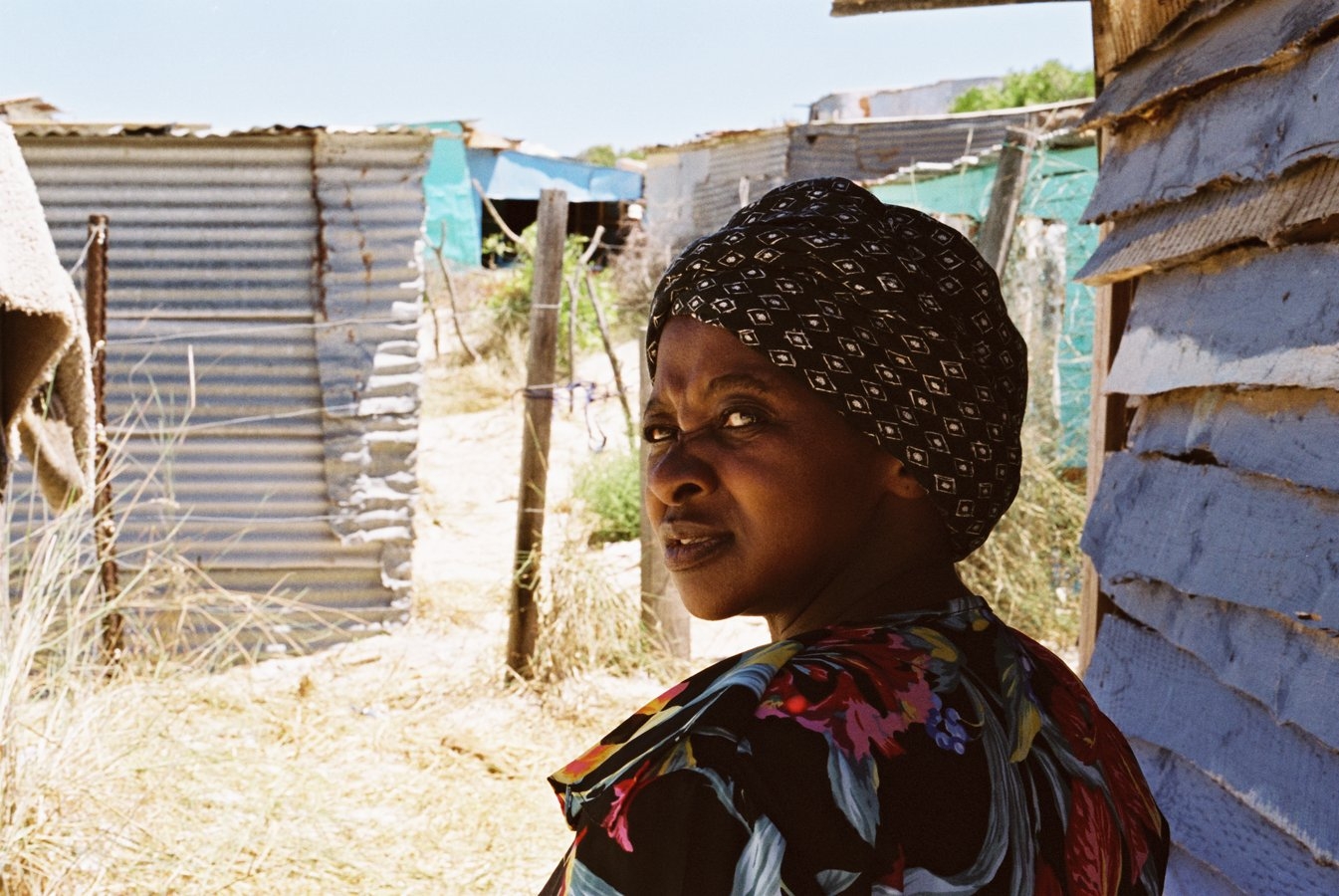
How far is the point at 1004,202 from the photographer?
5.80m

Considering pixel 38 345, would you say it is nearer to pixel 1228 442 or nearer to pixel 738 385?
pixel 738 385

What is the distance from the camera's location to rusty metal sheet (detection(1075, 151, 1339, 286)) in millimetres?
1708

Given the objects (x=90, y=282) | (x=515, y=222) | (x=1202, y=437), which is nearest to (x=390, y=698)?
(x=90, y=282)

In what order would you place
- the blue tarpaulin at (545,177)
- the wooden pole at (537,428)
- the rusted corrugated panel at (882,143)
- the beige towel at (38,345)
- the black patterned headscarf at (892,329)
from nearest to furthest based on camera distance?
the black patterned headscarf at (892,329) → the beige towel at (38,345) → the wooden pole at (537,428) → the rusted corrugated panel at (882,143) → the blue tarpaulin at (545,177)

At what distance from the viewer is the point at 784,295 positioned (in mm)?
1229

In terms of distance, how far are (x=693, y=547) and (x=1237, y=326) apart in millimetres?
1168

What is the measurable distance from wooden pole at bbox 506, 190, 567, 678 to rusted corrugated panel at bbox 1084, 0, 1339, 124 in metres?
3.51

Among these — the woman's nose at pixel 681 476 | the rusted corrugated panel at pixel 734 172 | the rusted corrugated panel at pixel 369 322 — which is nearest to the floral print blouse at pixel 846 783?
the woman's nose at pixel 681 476

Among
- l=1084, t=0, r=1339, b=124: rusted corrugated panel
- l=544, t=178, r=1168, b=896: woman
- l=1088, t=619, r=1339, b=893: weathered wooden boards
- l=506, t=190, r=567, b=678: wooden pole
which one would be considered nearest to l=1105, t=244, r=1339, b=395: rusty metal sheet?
l=1084, t=0, r=1339, b=124: rusted corrugated panel

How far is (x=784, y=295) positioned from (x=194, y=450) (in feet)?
21.6

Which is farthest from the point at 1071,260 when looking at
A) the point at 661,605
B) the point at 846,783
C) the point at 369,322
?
the point at 846,783

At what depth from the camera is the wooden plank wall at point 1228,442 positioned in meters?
1.68

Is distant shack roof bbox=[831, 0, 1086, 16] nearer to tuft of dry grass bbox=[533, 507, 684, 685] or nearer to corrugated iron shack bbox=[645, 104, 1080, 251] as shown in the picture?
tuft of dry grass bbox=[533, 507, 684, 685]

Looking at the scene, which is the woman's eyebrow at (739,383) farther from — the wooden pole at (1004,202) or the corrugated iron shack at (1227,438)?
the wooden pole at (1004,202)
